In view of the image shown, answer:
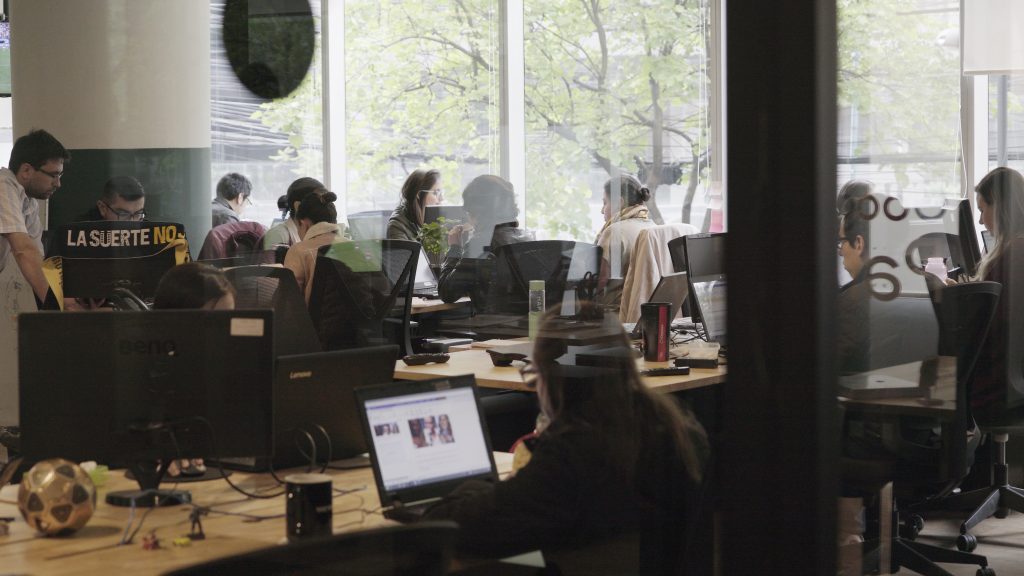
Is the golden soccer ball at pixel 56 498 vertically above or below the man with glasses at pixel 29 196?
below

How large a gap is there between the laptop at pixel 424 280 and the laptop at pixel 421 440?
344 cm

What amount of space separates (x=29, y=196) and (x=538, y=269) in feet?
7.45

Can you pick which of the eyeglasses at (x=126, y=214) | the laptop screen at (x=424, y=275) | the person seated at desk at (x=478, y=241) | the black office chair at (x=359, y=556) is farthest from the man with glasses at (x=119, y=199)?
the black office chair at (x=359, y=556)

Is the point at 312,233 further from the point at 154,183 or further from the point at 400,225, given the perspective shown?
the point at 154,183

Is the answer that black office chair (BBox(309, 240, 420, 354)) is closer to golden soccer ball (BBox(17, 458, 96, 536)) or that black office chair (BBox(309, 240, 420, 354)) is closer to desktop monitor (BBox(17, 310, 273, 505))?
desktop monitor (BBox(17, 310, 273, 505))

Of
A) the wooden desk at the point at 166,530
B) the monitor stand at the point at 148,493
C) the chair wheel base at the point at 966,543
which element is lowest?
A: the chair wheel base at the point at 966,543

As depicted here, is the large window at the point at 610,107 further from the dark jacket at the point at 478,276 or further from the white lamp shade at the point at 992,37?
the white lamp shade at the point at 992,37

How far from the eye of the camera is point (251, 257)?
5637 millimetres

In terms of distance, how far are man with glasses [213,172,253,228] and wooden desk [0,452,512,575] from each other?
3.26 m

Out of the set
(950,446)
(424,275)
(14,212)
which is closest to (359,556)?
(950,446)

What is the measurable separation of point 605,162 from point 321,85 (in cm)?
230

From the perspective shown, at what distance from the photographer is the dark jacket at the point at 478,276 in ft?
19.6

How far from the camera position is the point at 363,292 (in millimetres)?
5648

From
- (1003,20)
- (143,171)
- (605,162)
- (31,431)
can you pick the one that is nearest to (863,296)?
(1003,20)
